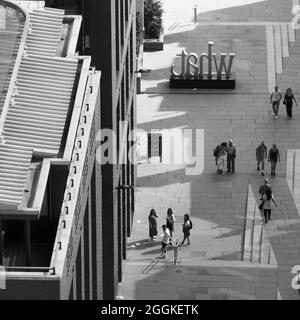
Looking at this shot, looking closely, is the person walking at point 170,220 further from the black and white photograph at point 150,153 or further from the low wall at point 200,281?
the low wall at point 200,281

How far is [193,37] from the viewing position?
10062 centimetres

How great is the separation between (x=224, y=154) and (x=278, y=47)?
19612 mm

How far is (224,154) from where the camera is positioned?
80.6m

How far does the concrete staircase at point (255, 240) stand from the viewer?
7156 cm

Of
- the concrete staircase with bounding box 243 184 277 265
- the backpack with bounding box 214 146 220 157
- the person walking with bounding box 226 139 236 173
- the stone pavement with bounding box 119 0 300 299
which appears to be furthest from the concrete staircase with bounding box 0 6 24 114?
the person walking with bounding box 226 139 236 173

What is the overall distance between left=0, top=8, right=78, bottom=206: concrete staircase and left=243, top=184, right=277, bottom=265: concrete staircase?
865 inches

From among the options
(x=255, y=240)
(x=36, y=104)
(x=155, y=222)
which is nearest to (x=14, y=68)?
(x=36, y=104)

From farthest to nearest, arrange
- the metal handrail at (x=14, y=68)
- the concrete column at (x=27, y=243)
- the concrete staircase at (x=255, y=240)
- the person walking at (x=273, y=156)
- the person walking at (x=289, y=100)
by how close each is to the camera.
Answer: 1. the person walking at (x=289, y=100)
2. the person walking at (x=273, y=156)
3. the concrete staircase at (x=255, y=240)
4. the metal handrail at (x=14, y=68)
5. the concrete column at (x=27, y=243)

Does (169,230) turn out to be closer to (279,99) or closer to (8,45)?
(279,99)

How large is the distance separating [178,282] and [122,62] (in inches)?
381

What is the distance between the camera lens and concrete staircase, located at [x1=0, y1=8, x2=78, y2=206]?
4325 cm

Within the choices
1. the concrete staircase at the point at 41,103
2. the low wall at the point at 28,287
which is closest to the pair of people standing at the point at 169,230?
the concrete staircase at the point at 41,103

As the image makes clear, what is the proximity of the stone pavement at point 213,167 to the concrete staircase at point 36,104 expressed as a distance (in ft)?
62.4
